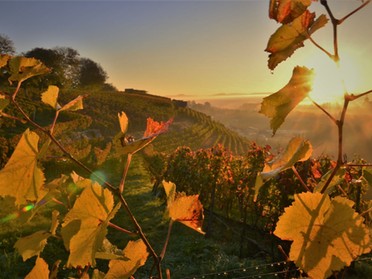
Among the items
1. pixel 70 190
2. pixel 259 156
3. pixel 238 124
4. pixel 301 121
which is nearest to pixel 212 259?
pixel 259 156

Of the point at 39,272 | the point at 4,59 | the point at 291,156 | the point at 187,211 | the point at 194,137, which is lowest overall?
the point at 194,137

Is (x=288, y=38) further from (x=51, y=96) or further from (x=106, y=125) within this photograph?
(x=106, y=125)

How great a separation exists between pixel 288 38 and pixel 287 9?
51mm

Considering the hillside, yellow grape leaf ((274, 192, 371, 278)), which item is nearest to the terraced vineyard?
the hillside

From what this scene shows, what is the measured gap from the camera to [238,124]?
152 metres

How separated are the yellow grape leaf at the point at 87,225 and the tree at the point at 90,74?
2181 inches

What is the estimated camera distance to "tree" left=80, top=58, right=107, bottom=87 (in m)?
54.0

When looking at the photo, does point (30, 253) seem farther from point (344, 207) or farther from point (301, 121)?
point (301, 121)

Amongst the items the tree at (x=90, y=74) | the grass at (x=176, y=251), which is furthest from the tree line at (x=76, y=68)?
the grass at (x=176, y=251)

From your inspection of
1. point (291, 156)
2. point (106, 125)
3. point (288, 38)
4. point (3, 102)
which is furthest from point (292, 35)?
point (106, 125)

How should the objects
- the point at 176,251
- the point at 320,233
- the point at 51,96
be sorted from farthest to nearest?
the point at 176,251 → the point at 51,96 → the point at 320,233

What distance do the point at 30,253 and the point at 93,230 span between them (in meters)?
0.20

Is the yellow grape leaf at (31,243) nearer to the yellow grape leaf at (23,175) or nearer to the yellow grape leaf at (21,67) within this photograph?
the yellow grape leaf at (23,175)

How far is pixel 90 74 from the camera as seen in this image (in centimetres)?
5469
